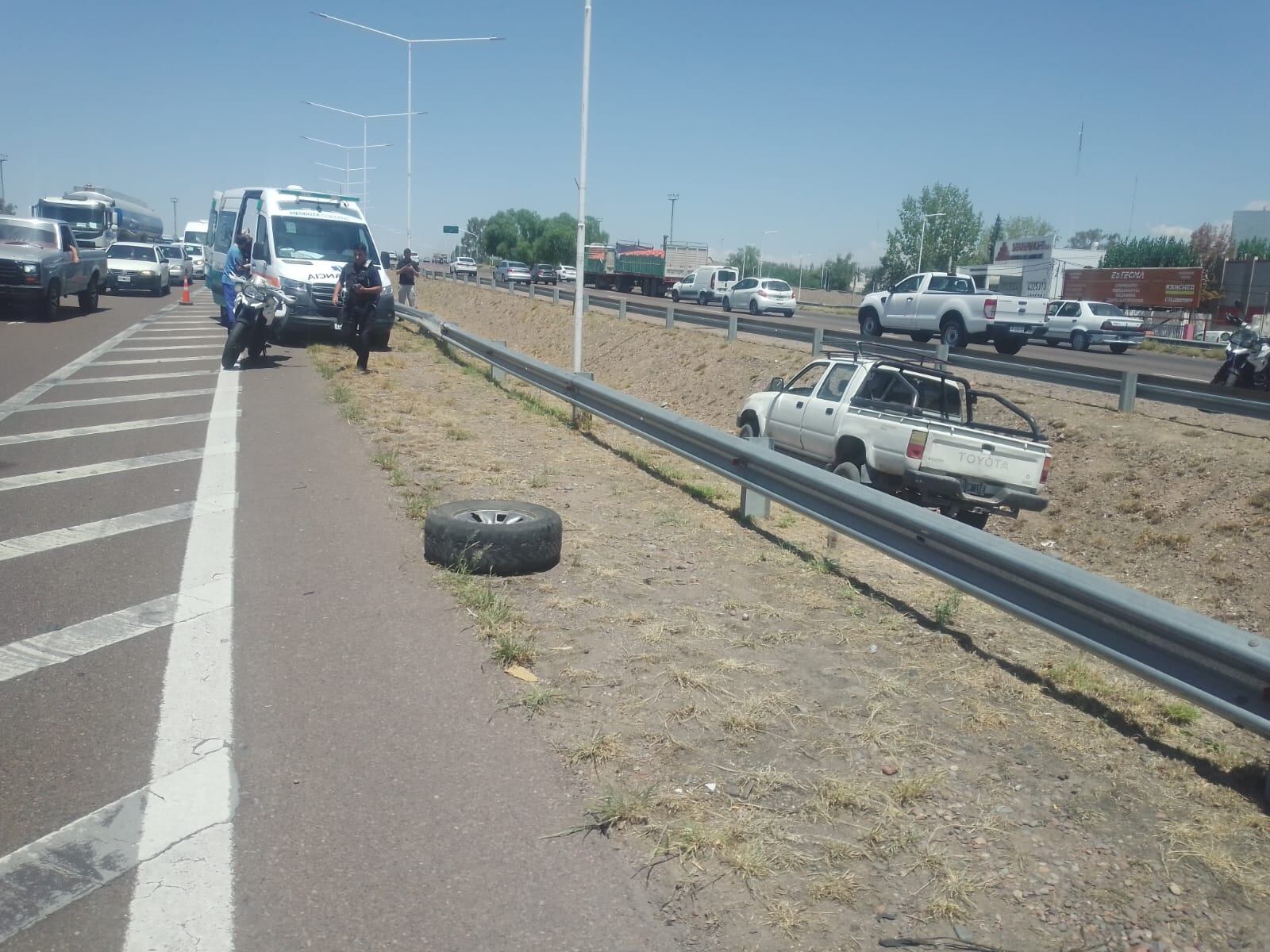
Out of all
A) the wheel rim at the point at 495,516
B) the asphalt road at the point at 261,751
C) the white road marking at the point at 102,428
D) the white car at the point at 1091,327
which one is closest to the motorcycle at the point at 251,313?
the white road marking at the point at 102,428

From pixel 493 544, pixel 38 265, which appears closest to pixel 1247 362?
pixel 493 544

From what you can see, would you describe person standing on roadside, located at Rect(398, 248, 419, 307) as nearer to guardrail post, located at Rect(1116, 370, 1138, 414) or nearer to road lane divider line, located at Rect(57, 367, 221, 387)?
road lane divider line, located at Rect(57, 367, 221, 387)

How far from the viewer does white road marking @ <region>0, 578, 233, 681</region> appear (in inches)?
194

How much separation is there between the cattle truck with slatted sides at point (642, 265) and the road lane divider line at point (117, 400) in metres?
48.9

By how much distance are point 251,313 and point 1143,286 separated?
56070 mm

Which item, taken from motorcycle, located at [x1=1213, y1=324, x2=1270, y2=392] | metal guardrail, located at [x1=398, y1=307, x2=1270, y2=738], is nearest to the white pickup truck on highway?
motorcycle, located at [x1=1213, y1=324, x2=1270, y2=392]

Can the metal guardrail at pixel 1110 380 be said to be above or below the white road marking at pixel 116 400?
above

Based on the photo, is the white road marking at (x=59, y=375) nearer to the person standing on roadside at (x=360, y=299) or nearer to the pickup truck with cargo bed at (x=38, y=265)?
the pickup truck with cargo bed at (x=38, y=265)

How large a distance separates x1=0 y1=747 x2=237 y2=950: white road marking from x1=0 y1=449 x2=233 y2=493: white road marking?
17.7ft

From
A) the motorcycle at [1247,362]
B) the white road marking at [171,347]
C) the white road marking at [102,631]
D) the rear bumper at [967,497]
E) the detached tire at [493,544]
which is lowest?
the rear bumper at [967,497]

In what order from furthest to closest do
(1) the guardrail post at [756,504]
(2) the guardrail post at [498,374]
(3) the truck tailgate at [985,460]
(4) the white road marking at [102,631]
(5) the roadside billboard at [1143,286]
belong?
(5) the roadside billboard at [1143,286] < (2) the guardrail post at [498,374] < (3) the truck tailgate at [985,460] < (1) the guardrail post at [756,504] < (4) the white road marking at [102,631]

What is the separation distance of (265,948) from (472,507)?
3946 millimetres

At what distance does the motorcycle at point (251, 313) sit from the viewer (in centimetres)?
1551

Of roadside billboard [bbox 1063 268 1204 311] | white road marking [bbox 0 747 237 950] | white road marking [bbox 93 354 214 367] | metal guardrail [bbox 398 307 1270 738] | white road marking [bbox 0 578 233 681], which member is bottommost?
white road marking [bbox 0 747 237 950]
